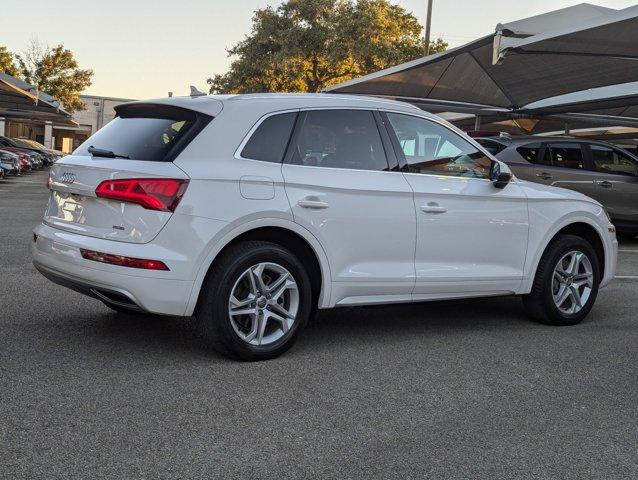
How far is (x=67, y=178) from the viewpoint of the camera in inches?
200

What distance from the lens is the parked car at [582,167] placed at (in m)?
11.9

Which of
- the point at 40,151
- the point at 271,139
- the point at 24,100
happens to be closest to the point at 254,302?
the point at 271,139

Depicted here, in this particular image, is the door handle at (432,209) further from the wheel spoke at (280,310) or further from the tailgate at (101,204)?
the tailgate at (101,204)

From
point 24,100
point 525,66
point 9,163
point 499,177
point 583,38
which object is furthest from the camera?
point 24,100

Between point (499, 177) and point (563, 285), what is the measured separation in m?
1.25

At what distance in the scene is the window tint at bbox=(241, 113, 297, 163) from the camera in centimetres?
497

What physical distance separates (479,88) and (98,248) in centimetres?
2013

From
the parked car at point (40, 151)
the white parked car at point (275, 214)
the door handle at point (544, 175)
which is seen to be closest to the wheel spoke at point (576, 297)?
the white parked car at point (275, 214)

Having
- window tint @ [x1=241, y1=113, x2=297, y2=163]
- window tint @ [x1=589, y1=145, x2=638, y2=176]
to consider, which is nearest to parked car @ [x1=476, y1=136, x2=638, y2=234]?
window tint @ [x1=589, y1=145, x2=638, y2=176]

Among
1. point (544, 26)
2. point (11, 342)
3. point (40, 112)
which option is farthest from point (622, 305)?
point (40, 112)

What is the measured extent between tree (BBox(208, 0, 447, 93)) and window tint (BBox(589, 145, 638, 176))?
89.2 feet

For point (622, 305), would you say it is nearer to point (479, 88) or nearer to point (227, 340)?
point (227, 340)

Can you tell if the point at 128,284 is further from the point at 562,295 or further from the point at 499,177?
the point at 562,295

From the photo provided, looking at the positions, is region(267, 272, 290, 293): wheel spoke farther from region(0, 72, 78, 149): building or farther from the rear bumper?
region(0, 72, 78, 149): building
